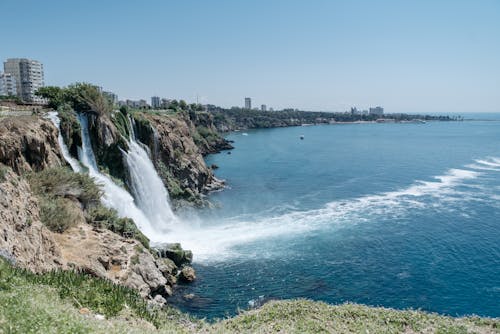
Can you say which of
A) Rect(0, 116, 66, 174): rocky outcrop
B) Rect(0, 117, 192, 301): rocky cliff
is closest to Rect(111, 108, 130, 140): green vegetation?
Rect(0, 117, 192, 301): rocky cliff

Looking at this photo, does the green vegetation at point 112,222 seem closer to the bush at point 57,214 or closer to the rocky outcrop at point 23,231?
the bush at point 57,214

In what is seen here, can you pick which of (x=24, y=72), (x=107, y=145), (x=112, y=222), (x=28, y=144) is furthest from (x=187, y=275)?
(x=24, y=72)

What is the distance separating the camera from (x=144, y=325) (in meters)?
14.2

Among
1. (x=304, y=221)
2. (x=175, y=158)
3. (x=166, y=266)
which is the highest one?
(x=175, y=158)

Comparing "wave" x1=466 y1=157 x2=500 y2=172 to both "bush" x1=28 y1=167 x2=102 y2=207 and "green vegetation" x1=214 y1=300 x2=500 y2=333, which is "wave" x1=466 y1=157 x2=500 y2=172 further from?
"bush" x1=28 y1=167 x2=102 y2=207

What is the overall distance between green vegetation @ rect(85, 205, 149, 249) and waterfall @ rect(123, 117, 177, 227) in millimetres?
9672

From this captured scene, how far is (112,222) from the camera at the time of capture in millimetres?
28094

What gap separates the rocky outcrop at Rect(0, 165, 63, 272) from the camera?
17.0 metres

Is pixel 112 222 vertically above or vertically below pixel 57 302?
below

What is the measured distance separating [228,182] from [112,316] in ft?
162

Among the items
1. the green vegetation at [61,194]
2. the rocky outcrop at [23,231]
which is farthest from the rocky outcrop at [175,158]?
the rocky outcrop at [23,231]

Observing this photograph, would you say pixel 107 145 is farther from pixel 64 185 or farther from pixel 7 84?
pixel 7 84

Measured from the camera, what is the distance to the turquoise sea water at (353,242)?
26.3 m

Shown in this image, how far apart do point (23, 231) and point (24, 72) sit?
153m
